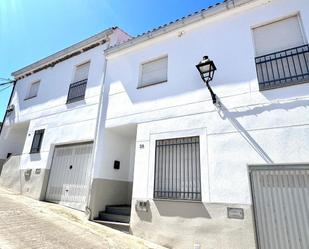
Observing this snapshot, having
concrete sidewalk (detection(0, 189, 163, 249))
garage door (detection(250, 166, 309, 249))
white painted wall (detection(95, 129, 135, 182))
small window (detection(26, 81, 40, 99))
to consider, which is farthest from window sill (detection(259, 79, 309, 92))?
small window (detection(26, 81, 40, 99))

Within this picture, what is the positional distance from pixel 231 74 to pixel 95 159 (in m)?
5.51

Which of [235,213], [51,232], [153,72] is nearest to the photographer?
[235,213]

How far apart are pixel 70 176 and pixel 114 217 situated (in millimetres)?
2951

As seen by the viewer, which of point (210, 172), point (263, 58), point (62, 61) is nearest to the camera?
point (210, 172)

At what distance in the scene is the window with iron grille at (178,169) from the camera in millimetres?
5977

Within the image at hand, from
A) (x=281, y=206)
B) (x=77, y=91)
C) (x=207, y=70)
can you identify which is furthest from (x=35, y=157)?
(x=281, y=206)

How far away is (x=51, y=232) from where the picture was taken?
17.5 ft

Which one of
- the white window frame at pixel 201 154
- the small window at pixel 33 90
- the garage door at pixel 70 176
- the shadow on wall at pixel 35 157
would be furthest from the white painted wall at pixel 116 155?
the small window at pixel 33 90

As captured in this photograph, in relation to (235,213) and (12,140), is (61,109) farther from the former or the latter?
(235,213)

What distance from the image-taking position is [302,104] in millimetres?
5152

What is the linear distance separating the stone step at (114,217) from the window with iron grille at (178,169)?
1539 millimetres

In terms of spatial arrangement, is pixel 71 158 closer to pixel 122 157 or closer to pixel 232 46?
pixel 122 157

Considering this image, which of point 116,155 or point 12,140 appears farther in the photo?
point 12,140

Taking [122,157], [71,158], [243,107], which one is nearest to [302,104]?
[243,107]
